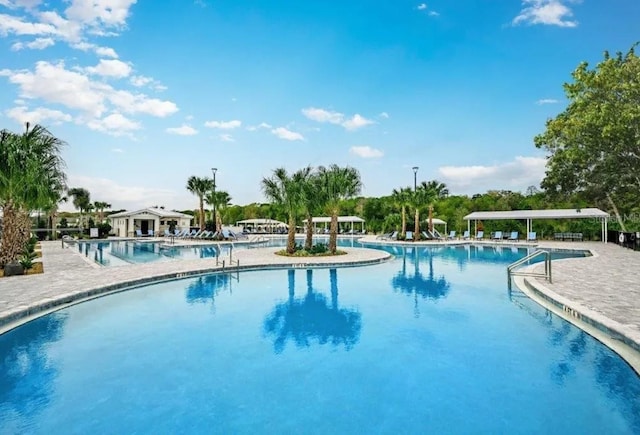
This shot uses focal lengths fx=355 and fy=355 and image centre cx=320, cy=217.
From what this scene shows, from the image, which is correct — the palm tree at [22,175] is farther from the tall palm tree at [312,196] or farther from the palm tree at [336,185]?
the palm tree at [336,185]

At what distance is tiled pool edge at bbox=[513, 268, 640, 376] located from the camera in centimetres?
464

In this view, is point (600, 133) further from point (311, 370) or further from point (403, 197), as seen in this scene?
point (311, 370)

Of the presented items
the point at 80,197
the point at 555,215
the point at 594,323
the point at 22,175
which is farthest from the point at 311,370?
the point at 80,197

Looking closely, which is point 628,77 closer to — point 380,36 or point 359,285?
point 380,36

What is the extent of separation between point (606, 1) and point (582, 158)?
757cm

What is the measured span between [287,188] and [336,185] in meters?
2.31

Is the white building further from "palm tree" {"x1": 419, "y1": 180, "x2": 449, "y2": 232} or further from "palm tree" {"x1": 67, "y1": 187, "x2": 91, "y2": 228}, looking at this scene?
"palm tree" {"x1": 419, "y1": 180, "x2": 449, "y2": 232}

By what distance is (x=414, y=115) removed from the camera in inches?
854

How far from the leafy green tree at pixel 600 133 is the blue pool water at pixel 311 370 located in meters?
13.9

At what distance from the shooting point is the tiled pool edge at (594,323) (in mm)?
4645

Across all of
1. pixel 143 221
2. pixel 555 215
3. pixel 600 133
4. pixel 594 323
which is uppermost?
pixel 600 133

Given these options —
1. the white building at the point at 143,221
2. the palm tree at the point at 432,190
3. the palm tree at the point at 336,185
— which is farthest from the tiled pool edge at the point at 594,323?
the white building at the point at 143,221

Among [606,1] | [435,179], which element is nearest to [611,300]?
[606,1]

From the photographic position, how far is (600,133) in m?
17.7
